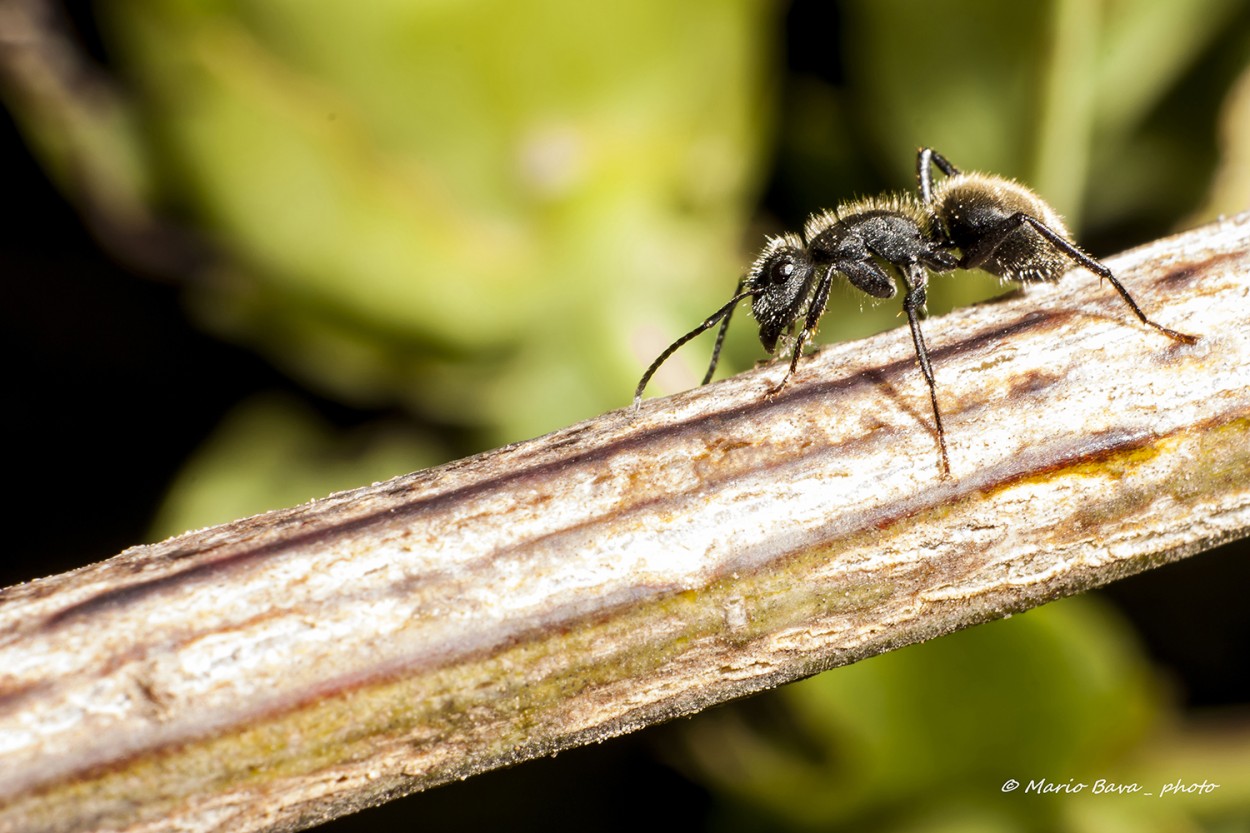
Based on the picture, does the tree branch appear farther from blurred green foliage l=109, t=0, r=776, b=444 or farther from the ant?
blurred green foliage l=109, t=0, r=776, b=444

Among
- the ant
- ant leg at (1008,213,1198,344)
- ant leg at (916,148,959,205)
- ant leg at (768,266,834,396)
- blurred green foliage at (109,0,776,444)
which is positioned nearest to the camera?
ant leg at (1008,213,1198,344)

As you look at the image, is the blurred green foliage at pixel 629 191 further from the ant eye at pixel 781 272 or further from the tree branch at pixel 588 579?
the tree branch at pixel 588 579

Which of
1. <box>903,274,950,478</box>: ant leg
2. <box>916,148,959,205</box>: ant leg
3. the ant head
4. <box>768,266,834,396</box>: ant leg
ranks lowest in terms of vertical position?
<box>903,274,950,478</box>: ant leg

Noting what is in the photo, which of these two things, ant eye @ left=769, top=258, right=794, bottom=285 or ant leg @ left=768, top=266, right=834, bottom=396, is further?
ant eye @ left=769, top=258, right=794, bottom=285

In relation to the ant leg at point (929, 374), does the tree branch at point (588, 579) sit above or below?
below

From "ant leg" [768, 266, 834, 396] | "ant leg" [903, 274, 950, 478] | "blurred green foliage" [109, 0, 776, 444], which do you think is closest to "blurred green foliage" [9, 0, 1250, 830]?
"blurred green foliage" [109, 0, 776, 444]

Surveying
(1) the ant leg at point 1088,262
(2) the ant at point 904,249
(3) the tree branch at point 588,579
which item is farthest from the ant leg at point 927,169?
(3) the tree branch at point 588,579

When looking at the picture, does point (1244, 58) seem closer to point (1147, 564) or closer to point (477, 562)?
point (1147, 564)

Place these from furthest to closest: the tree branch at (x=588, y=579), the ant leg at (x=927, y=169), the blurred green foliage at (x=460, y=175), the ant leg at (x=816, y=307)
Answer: the ant leg at (x=927, y=169) < the blurred green foliage at (x=460, y=175) < the ant leg at (x=816, y=307) < the tree branch at (x=588, y=579)
